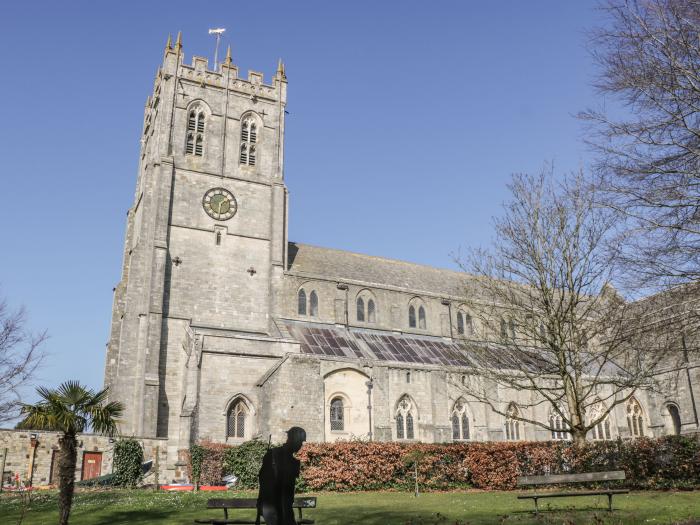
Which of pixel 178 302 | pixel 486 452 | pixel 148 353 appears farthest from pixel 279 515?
pixel 178 302

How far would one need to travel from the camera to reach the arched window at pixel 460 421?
36.7 m

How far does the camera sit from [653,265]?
1348 centimetres

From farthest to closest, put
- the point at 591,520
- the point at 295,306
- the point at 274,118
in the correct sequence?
the point at 274,118 → the point at 295,306 → the point at 591,520

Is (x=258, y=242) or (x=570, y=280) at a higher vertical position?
(x=258, y=242)

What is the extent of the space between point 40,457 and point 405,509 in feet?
62.3

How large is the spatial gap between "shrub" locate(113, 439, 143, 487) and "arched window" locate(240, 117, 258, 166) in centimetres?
1968

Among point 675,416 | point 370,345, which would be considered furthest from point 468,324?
point 675,416

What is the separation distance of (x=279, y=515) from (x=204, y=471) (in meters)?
20.2

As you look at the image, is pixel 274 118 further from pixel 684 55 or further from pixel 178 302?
pixel 684 55

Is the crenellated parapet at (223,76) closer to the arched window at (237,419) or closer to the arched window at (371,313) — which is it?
the arched window at (371,313)

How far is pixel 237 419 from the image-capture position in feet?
106

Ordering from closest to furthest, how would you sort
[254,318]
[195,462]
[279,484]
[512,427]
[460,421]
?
[279,484], [195,462], [460,421], [254,318], [512,427]

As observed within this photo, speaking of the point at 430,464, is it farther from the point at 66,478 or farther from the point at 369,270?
the point at 369,270

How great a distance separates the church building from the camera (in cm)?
3198
